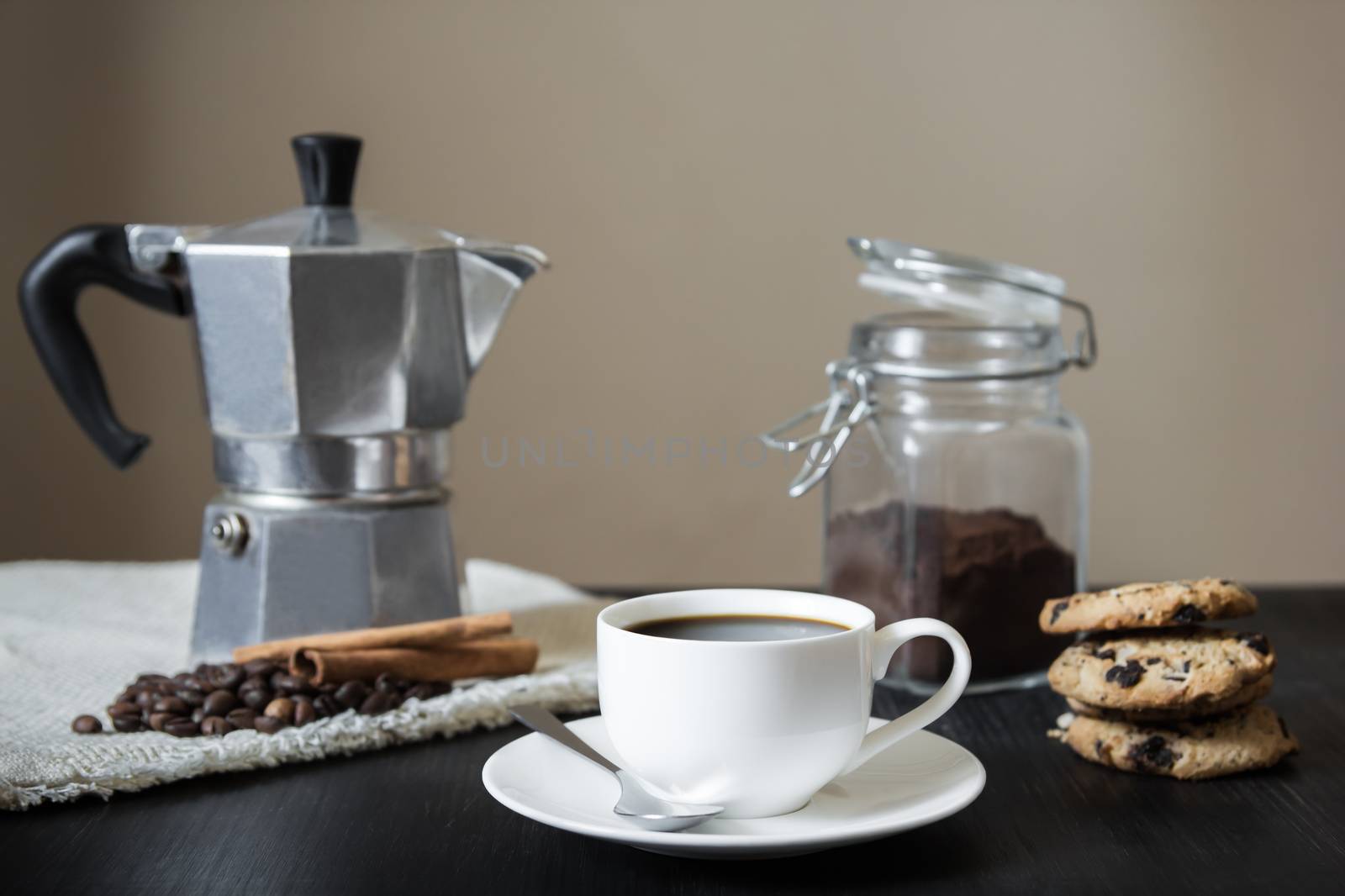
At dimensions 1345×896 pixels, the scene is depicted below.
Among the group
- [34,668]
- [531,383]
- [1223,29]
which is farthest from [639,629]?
[1223,29]

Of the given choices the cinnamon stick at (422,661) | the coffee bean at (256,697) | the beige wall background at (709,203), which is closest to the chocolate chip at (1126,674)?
the cinnamon stick at (422,661)

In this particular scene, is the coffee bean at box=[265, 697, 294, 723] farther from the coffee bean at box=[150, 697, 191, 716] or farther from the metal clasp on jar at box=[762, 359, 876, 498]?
the metal clasp on jar at box=[762, 359, 876, 498]

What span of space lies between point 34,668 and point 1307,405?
169 centimetres

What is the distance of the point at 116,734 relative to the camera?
772 millimetres

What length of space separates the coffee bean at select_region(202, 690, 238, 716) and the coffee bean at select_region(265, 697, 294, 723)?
0.02 metres

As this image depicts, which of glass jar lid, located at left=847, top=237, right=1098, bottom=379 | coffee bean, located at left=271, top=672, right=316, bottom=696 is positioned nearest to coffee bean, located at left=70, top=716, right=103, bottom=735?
coffee bean, located at left=271, top=672, right=316, bottom=696

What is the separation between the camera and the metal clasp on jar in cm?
89

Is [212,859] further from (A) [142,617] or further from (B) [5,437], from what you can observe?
(B) [5,437]

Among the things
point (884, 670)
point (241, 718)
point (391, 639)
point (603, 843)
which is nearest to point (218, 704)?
point (241, 718)

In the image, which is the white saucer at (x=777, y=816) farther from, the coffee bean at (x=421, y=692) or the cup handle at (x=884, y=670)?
the coffee bean at (x=421, y=692)

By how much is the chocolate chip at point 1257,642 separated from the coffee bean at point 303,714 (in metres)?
0.54

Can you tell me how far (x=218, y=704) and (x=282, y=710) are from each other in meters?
0.04

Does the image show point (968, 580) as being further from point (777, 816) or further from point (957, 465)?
point (777, 816)

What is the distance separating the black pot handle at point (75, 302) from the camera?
0.92 meters
